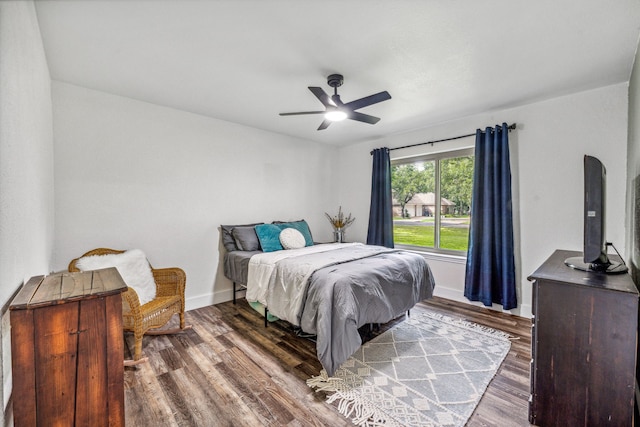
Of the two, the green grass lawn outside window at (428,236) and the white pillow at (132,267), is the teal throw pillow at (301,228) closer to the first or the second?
the green grass lawn outside window at (428,236)

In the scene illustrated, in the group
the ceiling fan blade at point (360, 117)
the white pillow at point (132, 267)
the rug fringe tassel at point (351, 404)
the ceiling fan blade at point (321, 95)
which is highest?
the ceiling fan blade at point (321, 95)

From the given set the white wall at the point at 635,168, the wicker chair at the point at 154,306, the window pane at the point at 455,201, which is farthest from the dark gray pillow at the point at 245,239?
the white wall at the point at 635,168

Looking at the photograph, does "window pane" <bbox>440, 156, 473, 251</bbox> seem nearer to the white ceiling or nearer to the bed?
the white ceiling

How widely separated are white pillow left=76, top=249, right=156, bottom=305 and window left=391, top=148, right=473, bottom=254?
3431 mm

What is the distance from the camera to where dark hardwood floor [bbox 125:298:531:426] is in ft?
5.44

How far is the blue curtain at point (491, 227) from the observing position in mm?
3111

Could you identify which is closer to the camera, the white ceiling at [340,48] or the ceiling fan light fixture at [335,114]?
the white ceiling at [340,48]

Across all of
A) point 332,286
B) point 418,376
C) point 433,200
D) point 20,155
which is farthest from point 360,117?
point 20,155

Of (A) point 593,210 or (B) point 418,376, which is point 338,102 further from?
(B) point 418,376

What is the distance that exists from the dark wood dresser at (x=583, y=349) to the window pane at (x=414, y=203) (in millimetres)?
2573

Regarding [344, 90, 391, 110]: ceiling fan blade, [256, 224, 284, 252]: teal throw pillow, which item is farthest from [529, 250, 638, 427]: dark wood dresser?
[256, 224, 284, 252]: teal throw pillow

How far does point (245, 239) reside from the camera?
3.52 m

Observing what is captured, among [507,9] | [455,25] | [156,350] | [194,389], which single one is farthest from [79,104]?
[507,9]

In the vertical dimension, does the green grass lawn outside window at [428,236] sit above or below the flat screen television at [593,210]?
below
